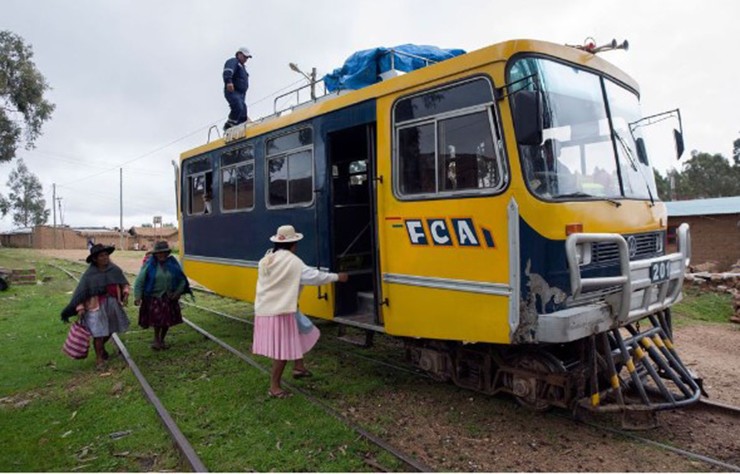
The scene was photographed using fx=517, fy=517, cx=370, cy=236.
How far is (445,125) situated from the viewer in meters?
4.59

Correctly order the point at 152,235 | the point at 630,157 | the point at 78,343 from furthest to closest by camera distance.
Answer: the point at 152,235 < the point at 78,343 < the point at 630,157

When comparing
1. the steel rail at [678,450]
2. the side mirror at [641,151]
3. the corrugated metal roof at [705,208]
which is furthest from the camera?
the corrugated metal roof at [705,208]

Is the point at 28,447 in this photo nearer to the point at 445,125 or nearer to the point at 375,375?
the point at 375,375

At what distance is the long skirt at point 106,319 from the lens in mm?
6941

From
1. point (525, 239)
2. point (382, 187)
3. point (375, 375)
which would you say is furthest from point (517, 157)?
point (375, 375)

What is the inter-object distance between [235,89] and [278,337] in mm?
5403

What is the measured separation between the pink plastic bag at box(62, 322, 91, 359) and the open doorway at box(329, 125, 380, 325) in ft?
11.8

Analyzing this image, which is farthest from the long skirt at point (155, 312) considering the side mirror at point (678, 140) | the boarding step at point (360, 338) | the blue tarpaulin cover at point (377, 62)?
the side mirror at point (678, 140)

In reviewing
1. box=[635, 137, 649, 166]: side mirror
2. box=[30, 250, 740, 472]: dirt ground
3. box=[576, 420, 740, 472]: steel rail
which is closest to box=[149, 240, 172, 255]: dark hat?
box=[30, 250, 740, 472]: dirt ground

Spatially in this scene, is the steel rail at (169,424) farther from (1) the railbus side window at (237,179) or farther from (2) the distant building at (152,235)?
(2) the distant building at (152,235)

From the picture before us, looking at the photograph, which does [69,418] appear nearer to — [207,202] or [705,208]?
[207,202]

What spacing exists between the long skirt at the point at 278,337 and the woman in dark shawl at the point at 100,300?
2907 mm

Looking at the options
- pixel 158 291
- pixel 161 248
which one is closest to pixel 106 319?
pixel 158 291

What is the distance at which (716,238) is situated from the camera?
16.6m
